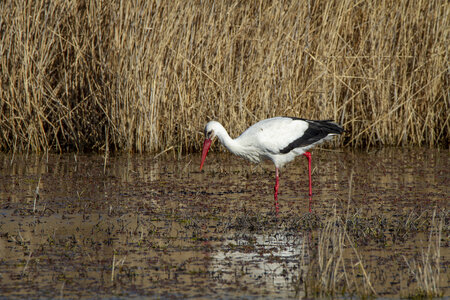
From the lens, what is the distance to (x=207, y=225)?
6207 millimetres

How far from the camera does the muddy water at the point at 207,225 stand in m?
4.61

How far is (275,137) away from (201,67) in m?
2.31

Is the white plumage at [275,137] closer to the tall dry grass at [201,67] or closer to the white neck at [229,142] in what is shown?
the white neck at [229,142]

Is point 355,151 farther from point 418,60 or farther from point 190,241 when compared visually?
point 190,241

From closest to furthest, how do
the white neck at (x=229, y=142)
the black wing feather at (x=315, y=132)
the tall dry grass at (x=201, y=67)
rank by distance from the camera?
the white neck at (x=229, y=142), the black wing feather at (x=315, y=132), the tall dry grass at (x=201, y=67)

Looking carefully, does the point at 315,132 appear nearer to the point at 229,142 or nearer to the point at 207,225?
the point at 229,142

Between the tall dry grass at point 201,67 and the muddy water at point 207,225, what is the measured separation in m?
0.62

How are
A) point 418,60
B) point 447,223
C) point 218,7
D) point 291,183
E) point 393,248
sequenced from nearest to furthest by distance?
point 393,248 < point 447,223 < point 291,183 < point 218,7 < point 418,60

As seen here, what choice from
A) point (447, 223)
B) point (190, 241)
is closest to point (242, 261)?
point (190, 241)

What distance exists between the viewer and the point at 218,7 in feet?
31.8

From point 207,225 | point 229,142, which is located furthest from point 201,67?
point 207,225

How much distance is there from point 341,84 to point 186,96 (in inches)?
91.7

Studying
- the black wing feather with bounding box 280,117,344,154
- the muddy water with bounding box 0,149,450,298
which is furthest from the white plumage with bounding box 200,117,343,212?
the muddy water with bounding box 0,149,450,298

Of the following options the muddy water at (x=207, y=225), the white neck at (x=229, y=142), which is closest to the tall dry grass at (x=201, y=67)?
the muddy water at (x=207, y=225)
